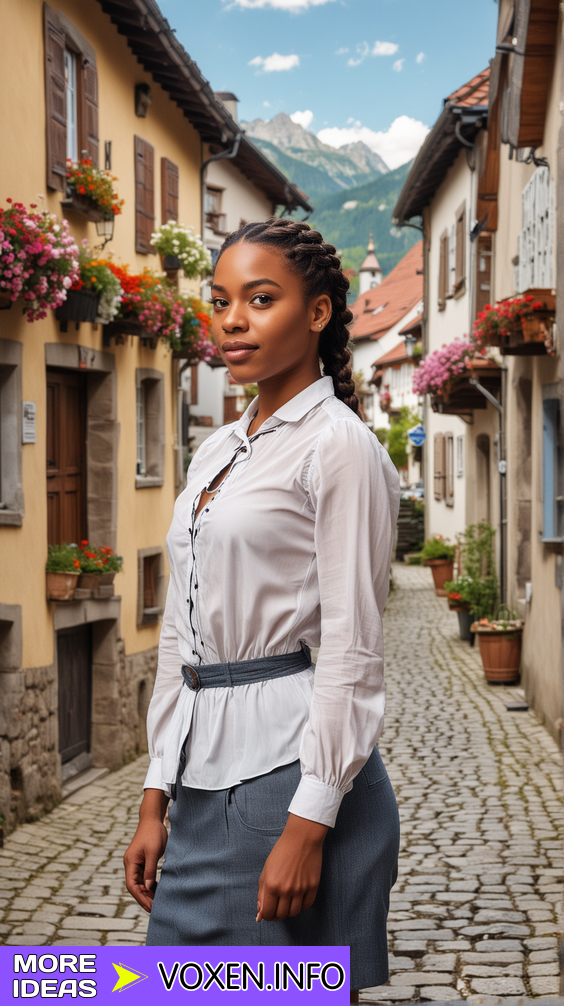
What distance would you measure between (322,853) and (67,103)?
27.1 ft

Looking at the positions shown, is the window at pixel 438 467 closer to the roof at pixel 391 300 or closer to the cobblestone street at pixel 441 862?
the cobblestone street at pixel 441 862

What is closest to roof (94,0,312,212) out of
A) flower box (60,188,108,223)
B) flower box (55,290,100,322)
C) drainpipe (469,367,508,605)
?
flower box (60,188,108,223)

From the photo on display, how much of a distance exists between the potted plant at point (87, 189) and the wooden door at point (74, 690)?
3498 millimetres

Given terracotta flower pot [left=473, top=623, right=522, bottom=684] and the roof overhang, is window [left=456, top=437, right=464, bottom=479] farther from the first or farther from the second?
terracotta flower pot [left=473, top=623, right=522, bottom=684]

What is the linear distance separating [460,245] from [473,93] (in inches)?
90.4

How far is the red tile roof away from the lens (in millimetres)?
14133

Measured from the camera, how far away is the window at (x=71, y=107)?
8742mm

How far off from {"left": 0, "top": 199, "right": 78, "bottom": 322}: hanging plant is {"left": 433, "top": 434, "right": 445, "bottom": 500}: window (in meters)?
14.0

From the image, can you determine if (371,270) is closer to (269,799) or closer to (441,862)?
(441,862)

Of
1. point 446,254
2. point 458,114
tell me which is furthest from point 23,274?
point 446,254

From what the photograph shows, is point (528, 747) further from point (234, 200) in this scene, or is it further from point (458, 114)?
point (234, 200)

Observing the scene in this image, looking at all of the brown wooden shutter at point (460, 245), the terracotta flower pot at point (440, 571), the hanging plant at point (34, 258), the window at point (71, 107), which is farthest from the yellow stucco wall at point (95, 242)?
the terracotta flower pot at point (440, 571)

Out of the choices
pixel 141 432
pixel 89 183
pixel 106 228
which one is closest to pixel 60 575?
pixel 89 183

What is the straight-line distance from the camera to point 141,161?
10484 mm
